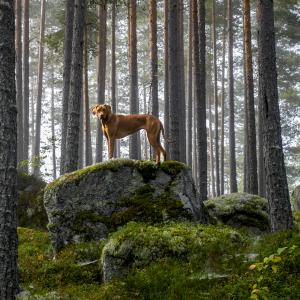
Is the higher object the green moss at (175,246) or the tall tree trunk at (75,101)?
the tall tree trunk at (75,101)

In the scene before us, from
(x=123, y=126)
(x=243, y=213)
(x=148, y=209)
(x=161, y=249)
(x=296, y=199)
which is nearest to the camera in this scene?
(x=161, y=249)

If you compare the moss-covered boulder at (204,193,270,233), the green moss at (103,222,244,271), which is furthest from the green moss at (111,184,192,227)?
the moss-covered boulder at (204,193,270,233)

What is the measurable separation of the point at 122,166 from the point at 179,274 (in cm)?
335

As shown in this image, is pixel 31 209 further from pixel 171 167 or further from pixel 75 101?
pixel 171 167

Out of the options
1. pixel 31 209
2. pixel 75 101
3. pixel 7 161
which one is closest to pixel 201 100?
pixel 75 101

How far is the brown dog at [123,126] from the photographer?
992 centimetres

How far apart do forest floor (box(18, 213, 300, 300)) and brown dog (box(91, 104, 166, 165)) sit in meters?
2.11

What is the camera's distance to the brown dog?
992 centimetres

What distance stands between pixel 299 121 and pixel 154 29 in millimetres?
24783

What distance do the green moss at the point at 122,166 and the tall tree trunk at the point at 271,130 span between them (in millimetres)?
2045

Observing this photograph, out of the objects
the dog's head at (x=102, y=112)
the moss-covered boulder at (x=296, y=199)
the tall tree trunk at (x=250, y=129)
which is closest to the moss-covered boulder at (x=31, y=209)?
the dog's head at (x=102, y=112)

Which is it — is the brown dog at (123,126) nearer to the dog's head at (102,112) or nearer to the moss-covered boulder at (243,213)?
the dog's head at (102,112)

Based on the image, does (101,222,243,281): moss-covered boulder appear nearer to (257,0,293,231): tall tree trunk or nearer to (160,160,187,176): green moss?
(257,0,293,231): tall tree trunk

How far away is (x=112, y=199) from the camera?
945 cm
